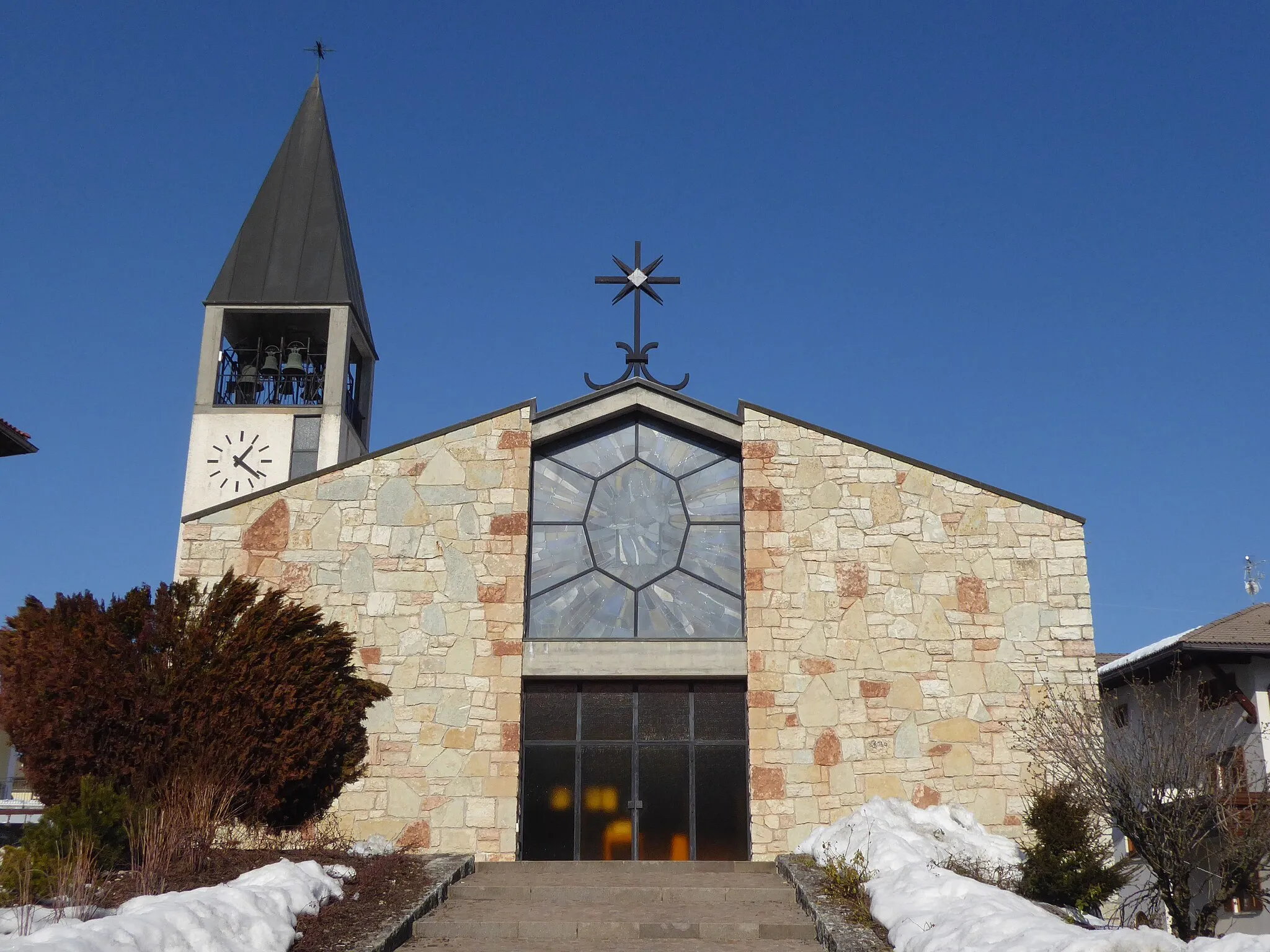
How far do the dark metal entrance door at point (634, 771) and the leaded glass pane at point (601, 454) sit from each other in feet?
10.4

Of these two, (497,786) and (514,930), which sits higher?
(497,786)

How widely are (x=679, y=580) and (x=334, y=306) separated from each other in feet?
37.9

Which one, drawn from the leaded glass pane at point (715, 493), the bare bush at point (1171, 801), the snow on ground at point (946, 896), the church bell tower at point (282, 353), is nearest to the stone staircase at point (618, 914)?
the snow on ground at point (946, 896)

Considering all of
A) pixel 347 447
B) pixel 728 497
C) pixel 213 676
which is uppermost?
pixel 347 447

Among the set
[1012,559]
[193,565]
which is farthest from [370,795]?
[1012,559]

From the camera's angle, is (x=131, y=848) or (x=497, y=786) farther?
(x=497, y=786)

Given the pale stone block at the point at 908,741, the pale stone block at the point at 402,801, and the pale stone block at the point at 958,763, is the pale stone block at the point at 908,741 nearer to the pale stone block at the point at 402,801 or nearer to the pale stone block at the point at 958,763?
the pale stone block at the point at 958,763

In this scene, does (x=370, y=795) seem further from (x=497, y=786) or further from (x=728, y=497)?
(x=728, y=497)

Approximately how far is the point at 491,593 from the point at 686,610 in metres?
2.68

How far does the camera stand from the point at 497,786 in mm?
15227

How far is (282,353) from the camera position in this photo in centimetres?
2450

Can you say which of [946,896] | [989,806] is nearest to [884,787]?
[989,806]

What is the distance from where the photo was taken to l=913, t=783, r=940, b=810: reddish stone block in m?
15.1

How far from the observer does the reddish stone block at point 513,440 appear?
1675cm
